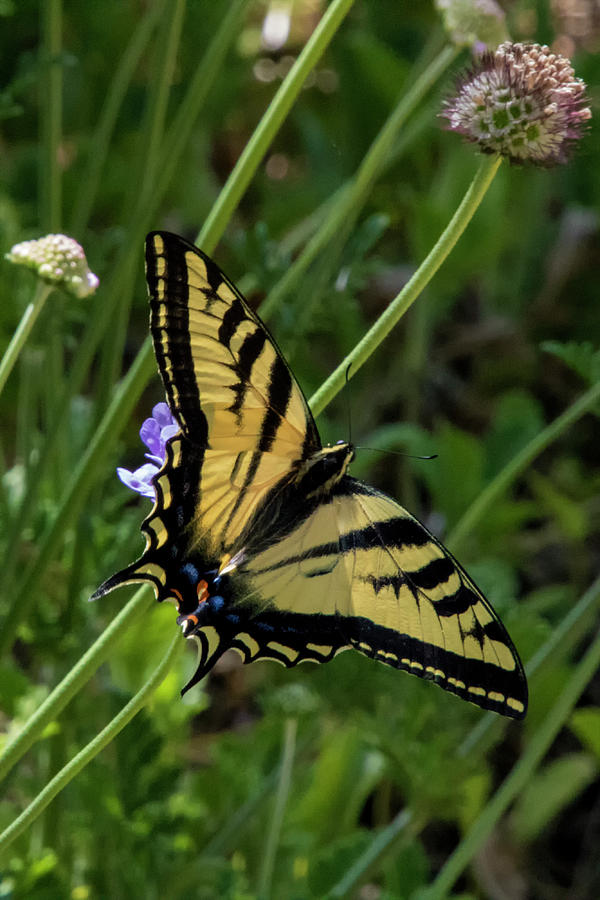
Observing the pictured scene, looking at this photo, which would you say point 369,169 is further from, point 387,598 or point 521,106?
point 387,598

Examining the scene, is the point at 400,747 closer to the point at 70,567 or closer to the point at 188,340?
the point at 70,567

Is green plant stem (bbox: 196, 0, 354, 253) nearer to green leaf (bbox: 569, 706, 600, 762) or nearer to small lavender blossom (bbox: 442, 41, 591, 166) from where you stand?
small lavender blossom (bbox: 442, 41, 591, 166)

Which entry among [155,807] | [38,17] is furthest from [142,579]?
Result: [38,17]

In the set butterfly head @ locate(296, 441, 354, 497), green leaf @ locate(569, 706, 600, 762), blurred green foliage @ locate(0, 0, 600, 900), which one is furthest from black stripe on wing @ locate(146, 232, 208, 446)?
green leaf @ locate(569, 706, 600, 762)

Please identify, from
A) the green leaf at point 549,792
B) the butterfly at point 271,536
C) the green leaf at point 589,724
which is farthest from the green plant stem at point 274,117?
the green leaf at point 549,792

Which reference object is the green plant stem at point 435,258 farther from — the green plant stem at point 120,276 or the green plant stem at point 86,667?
the green plant stem at point 120,276
